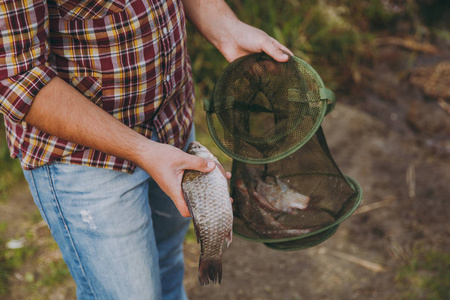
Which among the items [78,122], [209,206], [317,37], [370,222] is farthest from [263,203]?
[317,37]

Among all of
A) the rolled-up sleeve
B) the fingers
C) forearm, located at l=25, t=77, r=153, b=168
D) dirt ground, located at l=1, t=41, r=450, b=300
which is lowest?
dirt ground, located at l=1, t=41, r=450, b=300

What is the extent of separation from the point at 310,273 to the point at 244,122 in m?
1.54

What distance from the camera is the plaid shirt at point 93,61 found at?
131 cm

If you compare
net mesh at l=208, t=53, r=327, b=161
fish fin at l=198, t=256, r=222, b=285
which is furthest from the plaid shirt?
fish fin at l=198, t=256, r=222, b=285

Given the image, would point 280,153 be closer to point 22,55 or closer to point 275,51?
point 275,51

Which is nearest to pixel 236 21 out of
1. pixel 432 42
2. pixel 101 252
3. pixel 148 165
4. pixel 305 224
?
pixel 148 165

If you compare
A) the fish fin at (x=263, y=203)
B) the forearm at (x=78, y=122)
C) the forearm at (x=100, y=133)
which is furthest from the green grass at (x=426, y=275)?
the forearm at (x=78, y=122)

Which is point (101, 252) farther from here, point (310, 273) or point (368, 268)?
point (368, 268)

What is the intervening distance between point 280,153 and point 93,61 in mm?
778

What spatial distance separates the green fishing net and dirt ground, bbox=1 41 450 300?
3.67 feet

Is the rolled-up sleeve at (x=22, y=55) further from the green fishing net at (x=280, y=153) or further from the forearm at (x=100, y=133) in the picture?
the green fishing net at (x=280, y=153)

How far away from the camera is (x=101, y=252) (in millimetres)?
1610

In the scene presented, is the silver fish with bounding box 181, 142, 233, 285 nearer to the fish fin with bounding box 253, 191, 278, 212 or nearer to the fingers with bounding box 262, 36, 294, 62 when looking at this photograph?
A: the fish fin with bounding box 253, 191, 278, 212

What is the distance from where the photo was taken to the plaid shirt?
1.31 metres
